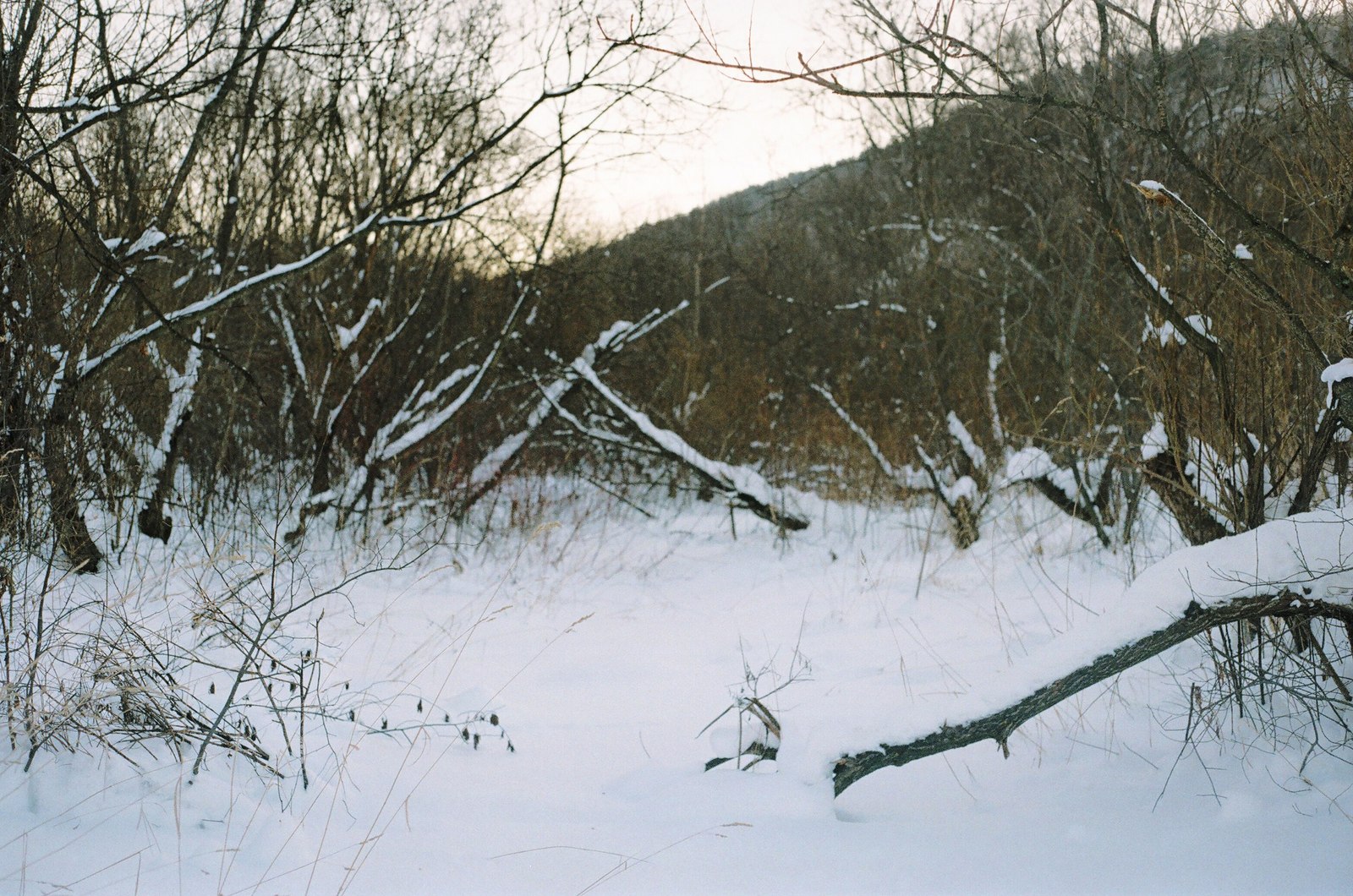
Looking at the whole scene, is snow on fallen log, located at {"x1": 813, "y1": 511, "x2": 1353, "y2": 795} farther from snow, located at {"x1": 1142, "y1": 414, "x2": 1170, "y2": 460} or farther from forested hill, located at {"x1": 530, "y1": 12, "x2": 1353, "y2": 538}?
snow, located at {"x1": 1142, "y1": 414, "x2": 1170, "y2": 460}

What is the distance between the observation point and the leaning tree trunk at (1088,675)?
7.63 feet

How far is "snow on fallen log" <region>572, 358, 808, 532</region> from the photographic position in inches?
283

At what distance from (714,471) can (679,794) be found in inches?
183

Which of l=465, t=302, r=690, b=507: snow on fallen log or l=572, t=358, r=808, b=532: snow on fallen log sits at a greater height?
l=465, t=302, r=690, b=507: snow on fallen log

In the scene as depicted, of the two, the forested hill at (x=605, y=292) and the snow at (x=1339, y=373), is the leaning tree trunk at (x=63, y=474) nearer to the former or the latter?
the forested hill at (x=605, y=292)

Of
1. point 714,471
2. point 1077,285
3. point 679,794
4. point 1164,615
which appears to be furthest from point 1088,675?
point 714,471

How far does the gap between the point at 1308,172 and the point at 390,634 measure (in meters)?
4.14

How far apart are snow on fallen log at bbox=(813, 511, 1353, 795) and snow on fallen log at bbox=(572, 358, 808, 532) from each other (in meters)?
4.78

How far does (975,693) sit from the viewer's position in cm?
249

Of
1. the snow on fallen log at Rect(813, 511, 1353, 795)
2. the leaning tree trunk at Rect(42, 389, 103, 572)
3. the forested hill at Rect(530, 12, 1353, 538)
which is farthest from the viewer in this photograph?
the leaning tree trunk at Rect(42, 389, 103, 572)

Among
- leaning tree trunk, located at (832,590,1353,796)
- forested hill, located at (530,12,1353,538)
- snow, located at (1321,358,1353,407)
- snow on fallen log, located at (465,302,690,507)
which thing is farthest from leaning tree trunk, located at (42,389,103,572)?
snow, located at (1321,358,1353,407)

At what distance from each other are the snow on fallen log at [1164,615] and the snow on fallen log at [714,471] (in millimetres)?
4780

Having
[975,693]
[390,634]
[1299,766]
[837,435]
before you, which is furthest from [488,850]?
[837,435]

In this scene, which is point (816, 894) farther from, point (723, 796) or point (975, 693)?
point (975, 693)
